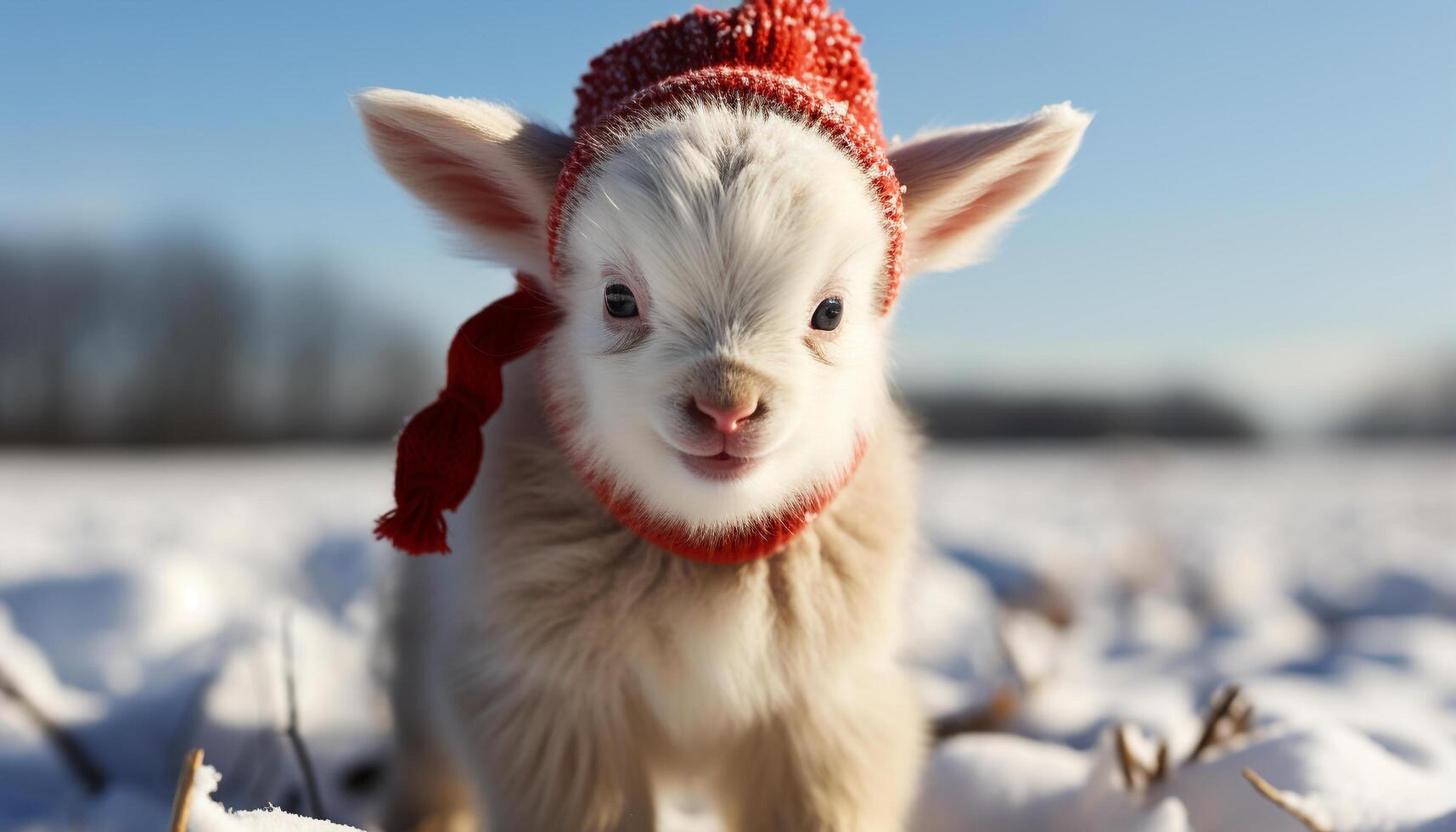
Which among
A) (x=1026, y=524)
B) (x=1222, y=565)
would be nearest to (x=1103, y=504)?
(x=1026, y=524)

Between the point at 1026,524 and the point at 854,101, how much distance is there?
465 centimetres

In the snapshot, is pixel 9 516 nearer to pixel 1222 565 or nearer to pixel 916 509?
pixel 916 509

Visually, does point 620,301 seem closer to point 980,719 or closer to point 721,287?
point 721,287

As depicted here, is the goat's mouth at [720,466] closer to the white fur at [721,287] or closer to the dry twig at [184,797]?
the white fur at [721,287]

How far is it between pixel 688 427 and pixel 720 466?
0.08 meters

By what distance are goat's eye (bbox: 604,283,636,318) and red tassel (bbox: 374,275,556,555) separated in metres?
0.20

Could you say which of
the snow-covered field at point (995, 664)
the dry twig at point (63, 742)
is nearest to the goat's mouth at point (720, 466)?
the snow-covered field at point (995, 664)

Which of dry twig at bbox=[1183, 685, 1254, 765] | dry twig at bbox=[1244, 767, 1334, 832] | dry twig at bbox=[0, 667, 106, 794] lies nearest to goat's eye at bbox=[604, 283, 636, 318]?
dry twig at bbox=[1244, 767, 1334, 832]

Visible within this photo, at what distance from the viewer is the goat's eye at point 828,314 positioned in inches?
51.5

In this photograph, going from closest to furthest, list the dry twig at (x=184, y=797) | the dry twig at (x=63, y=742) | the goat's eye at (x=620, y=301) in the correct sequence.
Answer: the dry twig at (x=184, y=797)
the goat's eye at (x=620, y=301)
the dry twig at (x=63, y=742)

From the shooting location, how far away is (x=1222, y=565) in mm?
3801

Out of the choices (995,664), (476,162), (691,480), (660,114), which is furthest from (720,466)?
(995,664)

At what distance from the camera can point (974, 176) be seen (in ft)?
4.83

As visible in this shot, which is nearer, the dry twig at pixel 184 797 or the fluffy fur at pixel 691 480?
the dry twig at pixel 184 797
